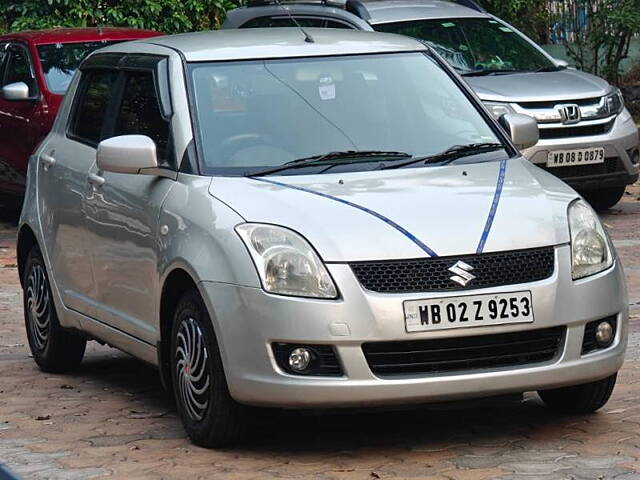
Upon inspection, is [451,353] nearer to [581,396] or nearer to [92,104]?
[581,396]

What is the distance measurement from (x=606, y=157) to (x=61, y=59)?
4863 millimetres

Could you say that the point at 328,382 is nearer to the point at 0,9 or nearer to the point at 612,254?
the point at 612,254

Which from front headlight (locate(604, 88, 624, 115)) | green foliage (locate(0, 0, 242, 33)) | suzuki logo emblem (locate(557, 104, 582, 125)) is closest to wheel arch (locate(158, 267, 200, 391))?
suzuki logo emblem (locate(557, 104, 582, 125))

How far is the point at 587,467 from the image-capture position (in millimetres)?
6016

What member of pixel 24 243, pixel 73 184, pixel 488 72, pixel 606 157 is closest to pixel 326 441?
pixel 73 184

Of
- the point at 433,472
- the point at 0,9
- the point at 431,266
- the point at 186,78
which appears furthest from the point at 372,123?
the point at 0,9

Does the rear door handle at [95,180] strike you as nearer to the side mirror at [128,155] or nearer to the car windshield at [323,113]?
the side mirror at [128,155]

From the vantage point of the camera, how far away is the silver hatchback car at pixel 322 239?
19.9 feet

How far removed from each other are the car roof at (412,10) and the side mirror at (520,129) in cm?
693

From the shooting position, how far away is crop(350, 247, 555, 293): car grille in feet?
19.8

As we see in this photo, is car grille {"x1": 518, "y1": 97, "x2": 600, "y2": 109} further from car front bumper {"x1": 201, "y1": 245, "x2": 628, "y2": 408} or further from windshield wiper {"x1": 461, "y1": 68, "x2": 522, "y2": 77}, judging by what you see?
car front bumper {"x1": 201, "y1": 245, "x2": 628, "y2": 408}

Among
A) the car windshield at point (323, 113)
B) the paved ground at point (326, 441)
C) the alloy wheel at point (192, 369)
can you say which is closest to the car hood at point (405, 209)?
the car windshield at point (323, 113)

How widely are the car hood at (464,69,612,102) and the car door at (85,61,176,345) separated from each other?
20.4 feet

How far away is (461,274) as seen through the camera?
608 centimetres
